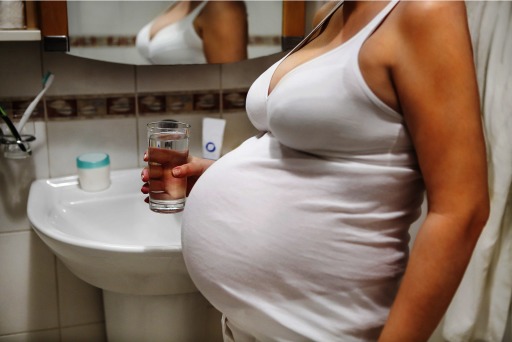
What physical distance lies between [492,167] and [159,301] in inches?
32.4

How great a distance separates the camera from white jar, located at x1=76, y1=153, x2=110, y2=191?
1.44 meters

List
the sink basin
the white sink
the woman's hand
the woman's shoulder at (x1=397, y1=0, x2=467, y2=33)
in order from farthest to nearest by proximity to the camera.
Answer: the white sink, the sink basin, the woman's hand, the woman's shoulder at (x1=397, y1=0, x2=467, y2=33)

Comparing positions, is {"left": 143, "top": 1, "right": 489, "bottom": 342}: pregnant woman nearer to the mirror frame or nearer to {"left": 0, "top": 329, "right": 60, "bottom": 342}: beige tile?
the mirror frame

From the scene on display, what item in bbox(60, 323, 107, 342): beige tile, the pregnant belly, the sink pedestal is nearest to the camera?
the pregnant belly

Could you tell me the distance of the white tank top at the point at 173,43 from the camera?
1.42 meters

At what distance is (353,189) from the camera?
72 centimetres

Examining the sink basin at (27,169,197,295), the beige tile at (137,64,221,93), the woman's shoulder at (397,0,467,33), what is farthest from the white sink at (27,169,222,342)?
the woman's shoulder at (397,0,467,33)

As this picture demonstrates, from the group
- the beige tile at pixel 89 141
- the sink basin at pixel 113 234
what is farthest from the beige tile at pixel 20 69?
the sink basin at pixel 113 234

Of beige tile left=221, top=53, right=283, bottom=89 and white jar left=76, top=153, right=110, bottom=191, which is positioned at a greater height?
beige tile left=221, top=53, right=283, bottom=89

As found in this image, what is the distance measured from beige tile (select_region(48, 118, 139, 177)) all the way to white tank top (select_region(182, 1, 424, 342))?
2.53 feet

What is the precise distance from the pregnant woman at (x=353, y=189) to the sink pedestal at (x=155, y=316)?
59 cm

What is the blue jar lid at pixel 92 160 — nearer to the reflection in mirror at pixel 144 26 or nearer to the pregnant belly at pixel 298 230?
the reflection in mirror at pixel 144 26

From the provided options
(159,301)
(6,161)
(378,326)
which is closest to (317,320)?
(378,326)

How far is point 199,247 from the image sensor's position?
2.69 feet
